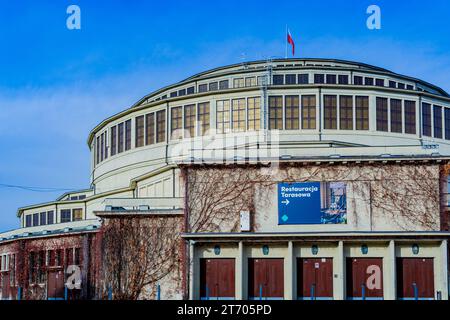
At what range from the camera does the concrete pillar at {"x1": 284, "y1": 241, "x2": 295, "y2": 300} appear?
4862cm

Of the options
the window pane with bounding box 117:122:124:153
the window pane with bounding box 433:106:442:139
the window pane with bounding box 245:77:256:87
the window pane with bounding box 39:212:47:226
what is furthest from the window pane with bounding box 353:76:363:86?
the window pane with bounding box 39:212:47:226

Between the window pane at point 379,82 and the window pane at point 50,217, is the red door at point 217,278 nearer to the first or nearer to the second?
the window pane at point 379,82

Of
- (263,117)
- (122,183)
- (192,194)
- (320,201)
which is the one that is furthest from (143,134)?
(320,201)

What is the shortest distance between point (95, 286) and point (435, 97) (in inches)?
1332

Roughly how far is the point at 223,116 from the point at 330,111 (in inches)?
365

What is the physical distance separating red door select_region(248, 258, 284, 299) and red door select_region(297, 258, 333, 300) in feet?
4.22

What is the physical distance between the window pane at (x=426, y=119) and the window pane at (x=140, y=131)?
2570 cm

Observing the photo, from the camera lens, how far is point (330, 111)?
62062mm

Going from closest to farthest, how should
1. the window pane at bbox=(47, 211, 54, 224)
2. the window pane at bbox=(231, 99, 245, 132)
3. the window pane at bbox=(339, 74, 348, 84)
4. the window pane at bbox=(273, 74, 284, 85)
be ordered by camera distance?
the window pane at bbox=(231, 99, 245, 132) → the window pane at bbox=(273, 74, 284, 85) → the window pane at bbox=(339, 74, 348, 84) → the window pane at bbox=(47, 211, 54, 224)

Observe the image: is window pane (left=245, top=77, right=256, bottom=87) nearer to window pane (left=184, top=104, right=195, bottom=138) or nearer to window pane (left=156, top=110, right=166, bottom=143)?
window pane (left=184, top=104, right=195, bottom=138)

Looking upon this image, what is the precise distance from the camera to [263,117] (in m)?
61.8

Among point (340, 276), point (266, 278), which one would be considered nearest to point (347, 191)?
point (340, 276)

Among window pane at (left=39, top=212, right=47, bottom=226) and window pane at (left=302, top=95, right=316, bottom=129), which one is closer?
window pane at (left=302, top=95, right=316, bottom=129)
